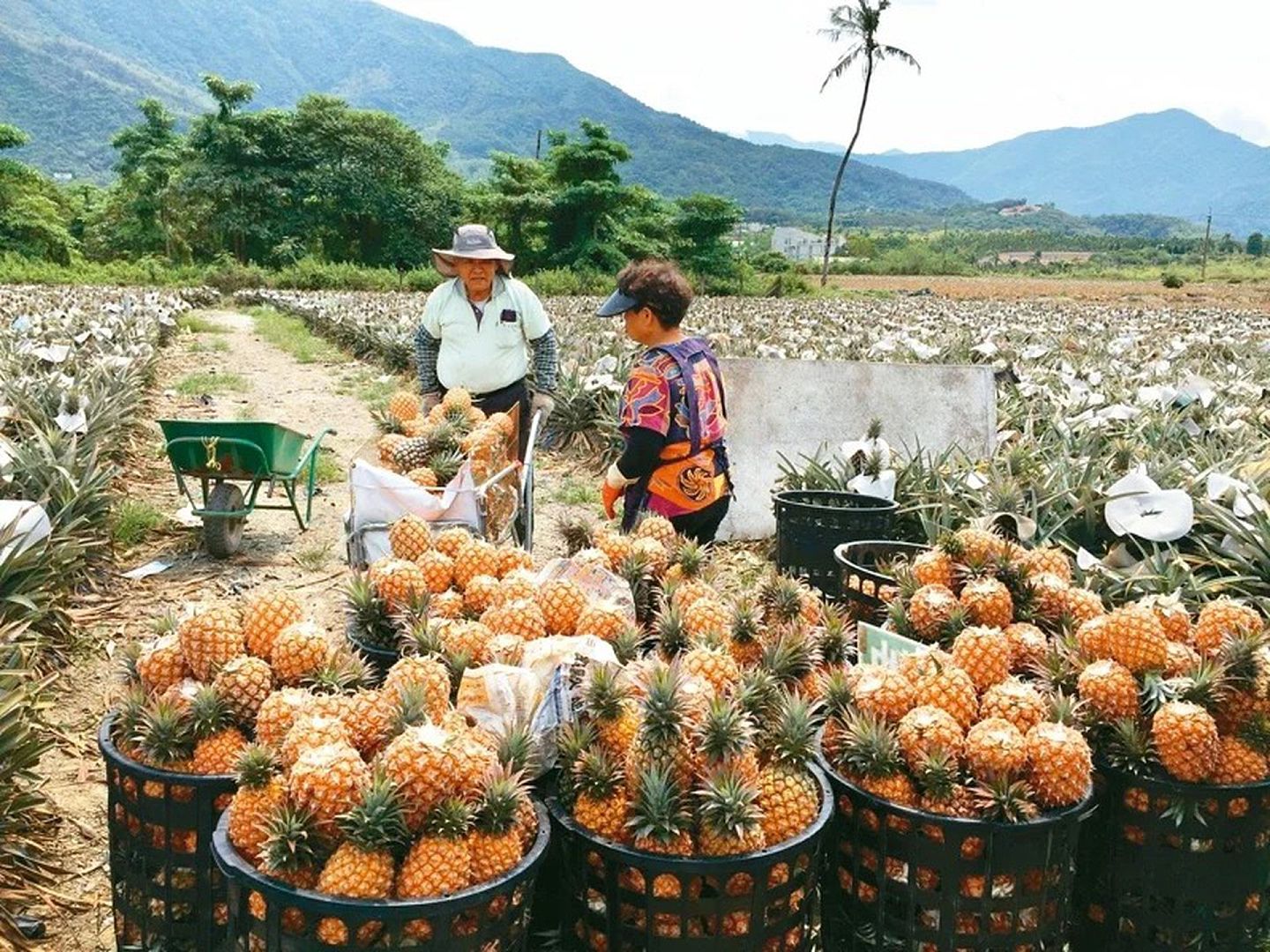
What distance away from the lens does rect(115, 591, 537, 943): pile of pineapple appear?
77.2 inches

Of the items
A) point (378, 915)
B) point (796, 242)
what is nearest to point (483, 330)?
point (378, 915)

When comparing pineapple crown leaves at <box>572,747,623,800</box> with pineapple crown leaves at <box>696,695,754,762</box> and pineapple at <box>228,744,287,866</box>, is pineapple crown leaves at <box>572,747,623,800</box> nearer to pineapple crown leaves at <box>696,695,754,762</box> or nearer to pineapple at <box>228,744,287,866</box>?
pineapple crown leaves at <box>696,695,754,762</box>

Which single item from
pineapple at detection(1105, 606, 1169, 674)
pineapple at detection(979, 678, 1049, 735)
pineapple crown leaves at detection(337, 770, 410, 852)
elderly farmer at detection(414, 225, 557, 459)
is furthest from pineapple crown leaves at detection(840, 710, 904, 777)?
elderly farmer at detection(414, 225, 557, 459)

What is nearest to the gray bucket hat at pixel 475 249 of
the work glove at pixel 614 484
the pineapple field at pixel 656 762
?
the work glove at pixel 614 484

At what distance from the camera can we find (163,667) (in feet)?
8.72

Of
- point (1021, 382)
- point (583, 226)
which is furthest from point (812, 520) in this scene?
point (583, 226)

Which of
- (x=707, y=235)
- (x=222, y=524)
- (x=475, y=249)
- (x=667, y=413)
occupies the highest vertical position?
(x=707, y=235)

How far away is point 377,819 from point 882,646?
1.57 metres

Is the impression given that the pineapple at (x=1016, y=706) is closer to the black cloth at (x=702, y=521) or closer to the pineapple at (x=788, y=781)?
the pineapple at (x=788, y=781)

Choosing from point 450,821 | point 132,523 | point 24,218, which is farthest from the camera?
point 24,218

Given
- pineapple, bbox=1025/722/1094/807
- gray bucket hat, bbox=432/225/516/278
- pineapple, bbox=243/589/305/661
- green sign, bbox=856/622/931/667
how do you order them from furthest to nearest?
gray bucket hat, bbox=432/225/516/278 < green sign, bbox=856/622/931/667 < pineapple, bbox=243/589/305/661 < pineapple, bbox=1025/722/1094/807

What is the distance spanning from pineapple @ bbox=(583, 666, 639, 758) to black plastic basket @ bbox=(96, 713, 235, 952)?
0.79m

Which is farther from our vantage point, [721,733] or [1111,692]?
[1111,692]

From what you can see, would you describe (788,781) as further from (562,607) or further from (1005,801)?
(562,607)
